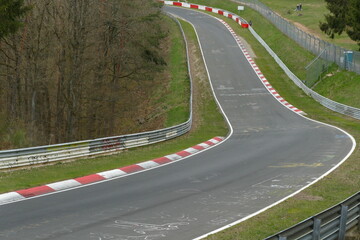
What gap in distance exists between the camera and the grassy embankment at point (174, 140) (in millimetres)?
18116

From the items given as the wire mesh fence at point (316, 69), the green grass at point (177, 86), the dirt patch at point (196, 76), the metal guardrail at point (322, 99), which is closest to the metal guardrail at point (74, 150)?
the dirt patch at point (196, 76)

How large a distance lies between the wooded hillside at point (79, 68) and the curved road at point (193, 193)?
46.8ft

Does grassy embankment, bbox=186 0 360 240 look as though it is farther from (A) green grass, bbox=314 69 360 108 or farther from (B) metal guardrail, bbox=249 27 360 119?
(A) green grass, bbox=314 69 360 108

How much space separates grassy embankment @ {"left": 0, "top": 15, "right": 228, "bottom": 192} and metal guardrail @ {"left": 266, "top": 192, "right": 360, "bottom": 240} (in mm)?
8944

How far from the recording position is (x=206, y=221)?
1330cm

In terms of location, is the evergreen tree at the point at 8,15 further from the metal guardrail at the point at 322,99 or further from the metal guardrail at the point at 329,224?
the metal guardrail at the point at 322,99

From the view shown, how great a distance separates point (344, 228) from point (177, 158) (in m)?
11.2

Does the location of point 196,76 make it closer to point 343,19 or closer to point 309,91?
Answer: point 309,91

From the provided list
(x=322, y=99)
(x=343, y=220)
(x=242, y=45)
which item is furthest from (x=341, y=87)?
(x=343, y=220)

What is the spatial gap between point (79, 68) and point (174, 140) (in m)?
12.8

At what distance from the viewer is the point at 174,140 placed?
30.0 m

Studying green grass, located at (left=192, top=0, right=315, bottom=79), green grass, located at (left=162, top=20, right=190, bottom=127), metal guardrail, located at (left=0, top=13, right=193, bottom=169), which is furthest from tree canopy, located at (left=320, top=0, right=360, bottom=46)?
metal guardrail, located at (left=0, top=13, right=193, bottom=169)

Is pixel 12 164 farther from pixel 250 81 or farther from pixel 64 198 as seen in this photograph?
pixel 250 81

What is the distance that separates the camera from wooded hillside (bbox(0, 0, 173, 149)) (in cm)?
3925
